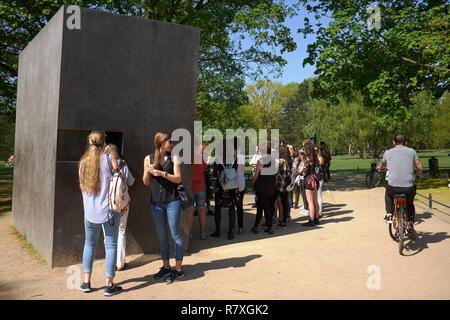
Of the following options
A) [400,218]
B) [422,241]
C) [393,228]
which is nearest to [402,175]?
[400,218]

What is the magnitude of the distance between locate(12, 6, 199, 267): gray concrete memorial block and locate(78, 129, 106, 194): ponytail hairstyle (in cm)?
164

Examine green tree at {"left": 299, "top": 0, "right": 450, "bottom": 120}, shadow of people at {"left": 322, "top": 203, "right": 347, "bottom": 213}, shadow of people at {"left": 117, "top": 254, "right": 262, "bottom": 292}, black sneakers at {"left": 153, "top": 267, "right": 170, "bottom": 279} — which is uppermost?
green tree at {"left": 299, "top": 0, "right": 450, "bottom": 120}

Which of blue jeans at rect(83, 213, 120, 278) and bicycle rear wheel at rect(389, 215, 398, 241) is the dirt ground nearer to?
bicycle rear wheel at rect(389, 215, 398, 241)

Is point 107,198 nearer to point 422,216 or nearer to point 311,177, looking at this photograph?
point 311,177

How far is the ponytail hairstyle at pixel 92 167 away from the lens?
4.85m

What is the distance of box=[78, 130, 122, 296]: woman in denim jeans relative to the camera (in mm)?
4867

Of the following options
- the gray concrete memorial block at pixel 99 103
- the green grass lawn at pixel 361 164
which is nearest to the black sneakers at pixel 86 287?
the gray concrete memorial block at pixel 99 103

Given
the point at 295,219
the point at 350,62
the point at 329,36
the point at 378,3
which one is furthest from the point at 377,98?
the point at 295,219

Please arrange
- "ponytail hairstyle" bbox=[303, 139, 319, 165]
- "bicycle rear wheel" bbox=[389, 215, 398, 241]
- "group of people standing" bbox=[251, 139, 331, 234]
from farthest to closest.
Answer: "ponytail hairstyle" bbox=[303, 139, 319, 165]
"group of people standing" bbox=[251, 139, 331, 234]
"bicycle rear wheel" bbox=[389, 215, 398, 241]

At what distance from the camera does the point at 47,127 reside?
6902mm

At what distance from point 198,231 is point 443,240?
4817 millimetres

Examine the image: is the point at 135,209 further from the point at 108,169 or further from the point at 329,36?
the point at 329,36

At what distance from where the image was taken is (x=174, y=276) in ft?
18.0

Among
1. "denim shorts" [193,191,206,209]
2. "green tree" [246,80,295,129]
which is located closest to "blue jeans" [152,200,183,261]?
"denim shorts" [193,191,206,209]
